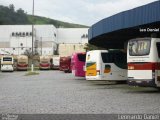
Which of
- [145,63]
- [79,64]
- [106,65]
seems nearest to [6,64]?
[79,64]

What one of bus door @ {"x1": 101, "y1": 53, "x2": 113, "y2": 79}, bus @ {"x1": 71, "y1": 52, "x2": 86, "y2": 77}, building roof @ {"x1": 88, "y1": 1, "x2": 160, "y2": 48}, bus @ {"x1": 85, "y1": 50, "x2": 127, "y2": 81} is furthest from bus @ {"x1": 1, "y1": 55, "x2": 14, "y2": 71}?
bus door @ {"x1": 101, "y1": 53, "x2": 113, "y2": 79}

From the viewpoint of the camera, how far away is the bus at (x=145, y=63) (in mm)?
21812

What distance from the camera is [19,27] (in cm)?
13438

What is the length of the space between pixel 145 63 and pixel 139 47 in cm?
92

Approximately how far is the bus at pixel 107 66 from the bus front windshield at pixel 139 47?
6568 millimetres

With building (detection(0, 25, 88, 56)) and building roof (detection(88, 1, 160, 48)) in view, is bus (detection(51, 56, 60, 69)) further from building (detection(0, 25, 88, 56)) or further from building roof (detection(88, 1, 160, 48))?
building roof (detection(88, 1, 160, 48))

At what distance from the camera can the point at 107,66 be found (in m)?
29.8

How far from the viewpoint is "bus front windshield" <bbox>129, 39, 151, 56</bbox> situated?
22078mm

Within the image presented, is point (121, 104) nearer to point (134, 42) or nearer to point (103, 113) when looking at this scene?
point (103, 113)

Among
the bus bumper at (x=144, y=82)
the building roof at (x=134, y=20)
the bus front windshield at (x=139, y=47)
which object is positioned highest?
the building roof at (x=134, y=20)

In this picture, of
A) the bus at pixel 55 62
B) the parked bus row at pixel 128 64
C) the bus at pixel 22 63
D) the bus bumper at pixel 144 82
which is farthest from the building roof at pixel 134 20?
the bus at pixel 55 62

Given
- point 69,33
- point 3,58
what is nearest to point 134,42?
point 3,58

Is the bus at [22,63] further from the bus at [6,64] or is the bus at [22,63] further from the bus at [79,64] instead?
the bus at [79,64]

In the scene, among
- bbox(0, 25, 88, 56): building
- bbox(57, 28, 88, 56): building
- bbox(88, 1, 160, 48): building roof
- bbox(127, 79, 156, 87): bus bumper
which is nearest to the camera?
bbox(127, 79, 156, 87): bus bumper
